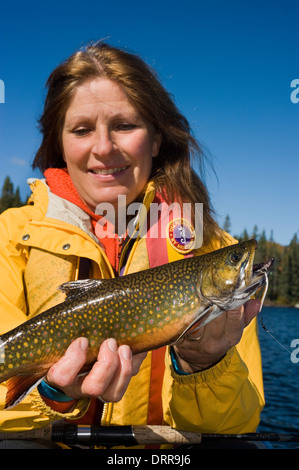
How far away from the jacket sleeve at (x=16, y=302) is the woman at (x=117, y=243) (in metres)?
0.01

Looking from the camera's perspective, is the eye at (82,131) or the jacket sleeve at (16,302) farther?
the eye at (82,131)

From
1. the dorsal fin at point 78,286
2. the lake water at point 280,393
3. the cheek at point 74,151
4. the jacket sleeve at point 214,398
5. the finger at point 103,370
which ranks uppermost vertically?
the cheek at point 74,151

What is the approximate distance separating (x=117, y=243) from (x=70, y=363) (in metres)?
1.74

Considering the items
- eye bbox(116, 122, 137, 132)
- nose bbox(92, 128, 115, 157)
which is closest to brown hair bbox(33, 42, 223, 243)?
eye bbox(116, 122, 137, 132)

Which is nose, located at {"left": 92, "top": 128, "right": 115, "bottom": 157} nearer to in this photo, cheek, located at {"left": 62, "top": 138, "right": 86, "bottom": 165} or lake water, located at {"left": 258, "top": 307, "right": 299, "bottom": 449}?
cheek, located at {"left": 62, "top": 138, "right": 86, "bottom": 165}

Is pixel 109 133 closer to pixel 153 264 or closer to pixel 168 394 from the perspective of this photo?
pixel 153 264

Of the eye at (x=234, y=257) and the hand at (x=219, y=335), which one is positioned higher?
the eye at (x=234, y=257)

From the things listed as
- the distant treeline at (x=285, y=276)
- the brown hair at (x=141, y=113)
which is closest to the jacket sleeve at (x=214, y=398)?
the brown hair at (x=141, y=113)

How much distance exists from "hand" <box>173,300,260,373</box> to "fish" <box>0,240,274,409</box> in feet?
0.33

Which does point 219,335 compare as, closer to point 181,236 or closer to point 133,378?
point 133,378

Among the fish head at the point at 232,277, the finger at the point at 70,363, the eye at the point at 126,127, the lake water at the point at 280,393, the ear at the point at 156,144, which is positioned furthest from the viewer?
the lake water at the point at 280,393

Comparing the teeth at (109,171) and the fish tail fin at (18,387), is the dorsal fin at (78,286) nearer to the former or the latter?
the fish tail fin at (18,387)

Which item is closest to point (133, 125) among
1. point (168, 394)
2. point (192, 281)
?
point (192, 281)

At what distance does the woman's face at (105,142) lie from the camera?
3.88 metres
